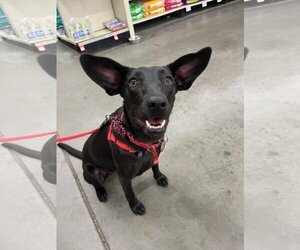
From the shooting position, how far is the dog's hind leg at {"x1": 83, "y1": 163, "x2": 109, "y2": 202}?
1.54m

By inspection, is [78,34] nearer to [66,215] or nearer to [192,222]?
[66,215]

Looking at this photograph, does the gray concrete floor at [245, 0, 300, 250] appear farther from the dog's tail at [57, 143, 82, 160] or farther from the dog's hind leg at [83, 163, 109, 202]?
the dog's tail at [57, 143, 82, 160]

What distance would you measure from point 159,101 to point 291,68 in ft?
6.91

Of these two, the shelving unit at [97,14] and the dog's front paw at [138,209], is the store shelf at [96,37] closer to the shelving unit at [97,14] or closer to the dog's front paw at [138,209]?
the shelving unit at [97,14]

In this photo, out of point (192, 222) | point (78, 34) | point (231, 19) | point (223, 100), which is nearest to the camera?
point (192, 222)

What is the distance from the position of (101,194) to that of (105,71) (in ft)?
2.79

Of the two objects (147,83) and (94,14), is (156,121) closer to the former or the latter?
(147,83)

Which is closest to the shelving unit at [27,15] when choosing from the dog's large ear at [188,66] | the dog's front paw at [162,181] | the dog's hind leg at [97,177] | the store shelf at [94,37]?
the dog's large ear at [188,66]

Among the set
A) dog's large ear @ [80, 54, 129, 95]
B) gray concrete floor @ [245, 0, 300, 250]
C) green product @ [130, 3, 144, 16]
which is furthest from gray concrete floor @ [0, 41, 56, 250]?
green product @ [130, 3, 144, 16]

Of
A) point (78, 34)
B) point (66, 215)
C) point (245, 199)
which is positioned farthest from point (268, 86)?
point (78, 34)

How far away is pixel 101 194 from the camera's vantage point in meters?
1.62

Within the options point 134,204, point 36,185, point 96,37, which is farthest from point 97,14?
point 36,185

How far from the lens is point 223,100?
7.64 ft

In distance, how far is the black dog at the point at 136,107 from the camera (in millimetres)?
1081
